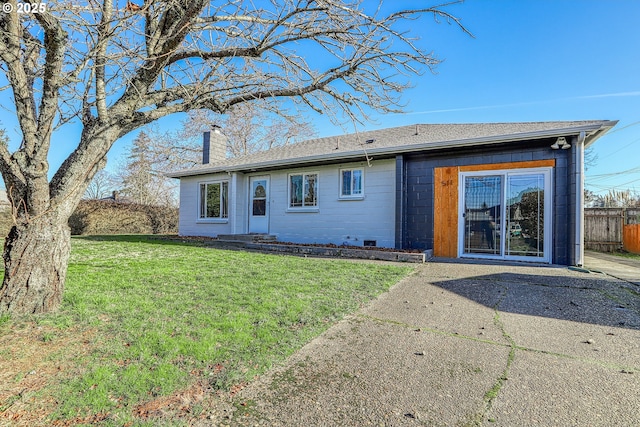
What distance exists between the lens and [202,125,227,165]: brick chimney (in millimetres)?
13969

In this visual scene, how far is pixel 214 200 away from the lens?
42.4 feet

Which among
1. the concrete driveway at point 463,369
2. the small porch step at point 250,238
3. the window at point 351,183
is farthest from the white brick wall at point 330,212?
the concrete driveway at point 463,369

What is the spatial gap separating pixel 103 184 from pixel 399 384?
1324 inches

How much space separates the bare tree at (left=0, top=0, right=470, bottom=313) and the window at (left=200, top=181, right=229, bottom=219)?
28.8 feet

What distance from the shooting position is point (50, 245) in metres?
3.07

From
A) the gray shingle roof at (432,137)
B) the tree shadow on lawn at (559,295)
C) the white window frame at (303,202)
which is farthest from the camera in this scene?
the white window frame at (303,202)

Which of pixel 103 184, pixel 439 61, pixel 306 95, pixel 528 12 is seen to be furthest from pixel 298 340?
pixel 103 184

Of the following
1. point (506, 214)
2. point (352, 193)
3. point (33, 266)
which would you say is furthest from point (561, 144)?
point (33, 266)

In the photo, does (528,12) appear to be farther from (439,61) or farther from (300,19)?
(300,19)

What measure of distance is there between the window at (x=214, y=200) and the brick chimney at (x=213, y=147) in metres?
1.46

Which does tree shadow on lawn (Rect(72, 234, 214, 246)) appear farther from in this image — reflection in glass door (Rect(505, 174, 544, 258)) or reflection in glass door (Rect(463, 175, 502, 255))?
reflection in glass door (Rect(505, 174, 544, 258))

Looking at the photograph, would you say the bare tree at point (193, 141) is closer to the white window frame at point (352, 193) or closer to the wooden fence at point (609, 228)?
the white window frame at point (352, 193)

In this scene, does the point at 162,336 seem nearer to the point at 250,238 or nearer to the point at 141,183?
the point at 250,238

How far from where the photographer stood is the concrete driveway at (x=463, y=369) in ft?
5.96
